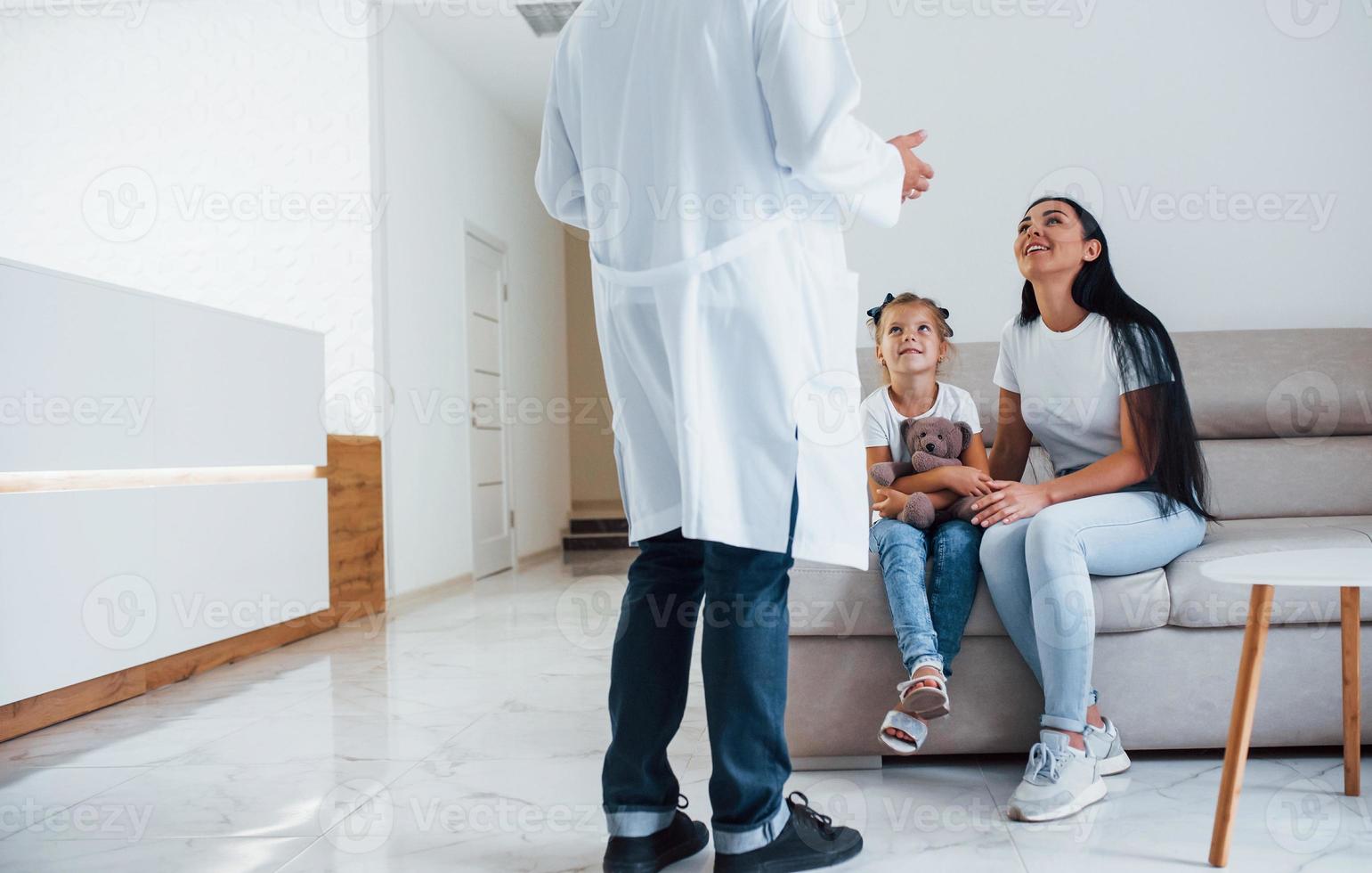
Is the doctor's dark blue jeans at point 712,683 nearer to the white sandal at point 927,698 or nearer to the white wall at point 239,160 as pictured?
the white sandal at point 927,698

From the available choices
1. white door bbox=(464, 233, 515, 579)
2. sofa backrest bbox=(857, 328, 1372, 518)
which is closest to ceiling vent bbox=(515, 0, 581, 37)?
white door bbox=(464, 233, 515, 579)

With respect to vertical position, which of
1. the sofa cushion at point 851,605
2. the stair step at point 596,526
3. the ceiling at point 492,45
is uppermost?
the ceiling at point 492,45

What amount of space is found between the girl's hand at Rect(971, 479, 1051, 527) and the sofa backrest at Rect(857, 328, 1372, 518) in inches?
22.6

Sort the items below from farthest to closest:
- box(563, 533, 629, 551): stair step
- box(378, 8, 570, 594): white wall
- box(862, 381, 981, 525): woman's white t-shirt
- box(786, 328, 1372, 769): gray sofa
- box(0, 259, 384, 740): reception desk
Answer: box(563, 533, 629, 551): stair step
box(378, 8, 570, 594): white wall
box(0, 259, 384, 740): reception desk
box(862, 381, 981, 525): woman's white t-shirt
box(786, 328, 1372, 769): gray sofa

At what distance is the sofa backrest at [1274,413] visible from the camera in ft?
7.73

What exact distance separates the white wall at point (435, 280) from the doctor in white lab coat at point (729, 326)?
314cm

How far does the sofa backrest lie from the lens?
7.73 ft

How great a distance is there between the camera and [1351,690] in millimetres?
1645

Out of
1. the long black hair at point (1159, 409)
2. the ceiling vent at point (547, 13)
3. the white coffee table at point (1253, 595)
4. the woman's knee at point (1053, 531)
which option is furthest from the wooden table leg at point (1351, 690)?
the ceiling vent at point (547, 13)

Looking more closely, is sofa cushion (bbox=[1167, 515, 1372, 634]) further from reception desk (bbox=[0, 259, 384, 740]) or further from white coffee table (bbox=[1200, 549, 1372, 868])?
reception desk (bbox=[0, 259, 384, 740])

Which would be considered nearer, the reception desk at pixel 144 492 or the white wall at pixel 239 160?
the reception desk at pixel 144 492

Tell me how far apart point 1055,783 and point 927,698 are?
0.23 meters

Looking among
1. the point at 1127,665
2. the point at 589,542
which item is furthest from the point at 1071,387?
the point at 589,542

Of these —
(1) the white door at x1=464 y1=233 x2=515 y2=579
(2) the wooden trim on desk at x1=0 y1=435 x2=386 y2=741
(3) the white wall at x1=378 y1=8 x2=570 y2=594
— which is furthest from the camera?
(1) the white door at x1=464 y1=233 x2=515 y2=579
